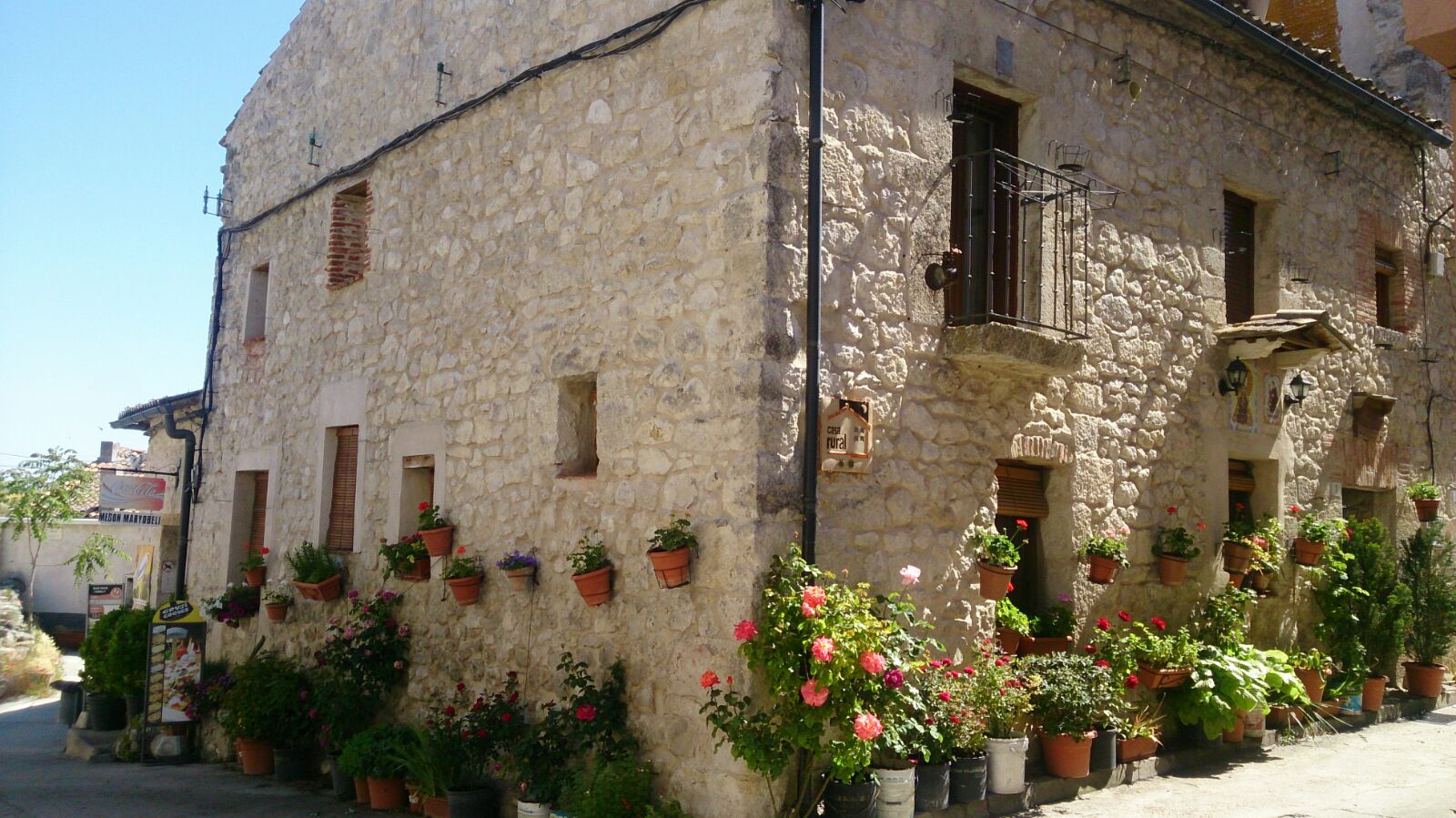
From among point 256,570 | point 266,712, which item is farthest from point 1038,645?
point 256,570

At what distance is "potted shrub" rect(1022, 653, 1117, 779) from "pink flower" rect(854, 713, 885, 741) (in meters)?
1.75

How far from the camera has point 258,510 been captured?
11.0 metres

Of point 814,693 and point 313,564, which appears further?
point 313,564

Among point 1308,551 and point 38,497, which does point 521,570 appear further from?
point 38,497

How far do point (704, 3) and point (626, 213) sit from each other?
1.23 meters

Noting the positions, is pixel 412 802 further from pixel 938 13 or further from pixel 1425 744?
pixel 1425 744

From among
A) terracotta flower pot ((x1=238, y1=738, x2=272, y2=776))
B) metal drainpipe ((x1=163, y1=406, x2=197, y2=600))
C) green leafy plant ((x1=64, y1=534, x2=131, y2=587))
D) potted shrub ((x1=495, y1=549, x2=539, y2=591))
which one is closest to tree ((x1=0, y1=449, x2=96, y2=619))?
green leafy plant ((x1=64, y1=534, x2=131, y2=587))

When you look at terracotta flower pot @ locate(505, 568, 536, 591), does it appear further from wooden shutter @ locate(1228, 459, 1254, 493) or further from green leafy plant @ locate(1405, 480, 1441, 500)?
green leafy plant @ locate(1405, 480, 1441, 500)

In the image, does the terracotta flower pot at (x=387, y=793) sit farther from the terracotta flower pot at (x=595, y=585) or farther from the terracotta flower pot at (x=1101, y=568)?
the terracotta flower pot at (x=1101, y=568)

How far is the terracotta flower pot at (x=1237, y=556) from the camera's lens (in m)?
8.21

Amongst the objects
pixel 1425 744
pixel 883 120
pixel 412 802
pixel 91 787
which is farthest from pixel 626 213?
pixel 1425 744

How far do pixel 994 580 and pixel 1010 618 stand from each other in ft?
1.36

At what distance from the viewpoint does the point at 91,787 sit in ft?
29.0

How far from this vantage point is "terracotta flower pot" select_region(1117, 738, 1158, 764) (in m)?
6.99
